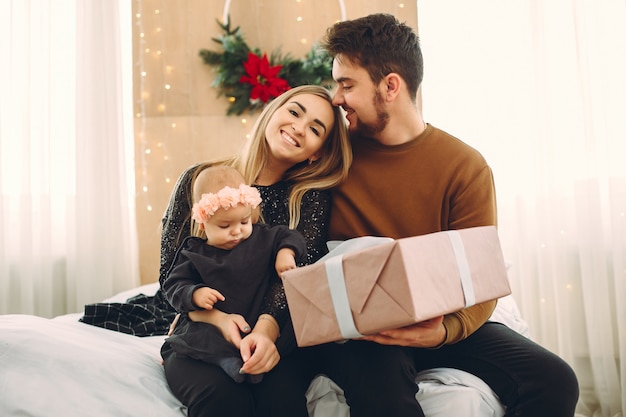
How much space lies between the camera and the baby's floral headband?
4.74 ft

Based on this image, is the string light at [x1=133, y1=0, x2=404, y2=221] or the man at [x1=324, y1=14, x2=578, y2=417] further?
the string light at [x1=133, y1=0, x2=404, y2=221]

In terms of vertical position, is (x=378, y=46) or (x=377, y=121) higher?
(x=378, y=46)

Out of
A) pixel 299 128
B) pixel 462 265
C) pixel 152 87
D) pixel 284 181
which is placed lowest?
pixel 462 265

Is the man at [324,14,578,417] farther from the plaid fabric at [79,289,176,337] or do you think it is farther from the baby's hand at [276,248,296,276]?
the plaid fabric at [79,289,176,337]

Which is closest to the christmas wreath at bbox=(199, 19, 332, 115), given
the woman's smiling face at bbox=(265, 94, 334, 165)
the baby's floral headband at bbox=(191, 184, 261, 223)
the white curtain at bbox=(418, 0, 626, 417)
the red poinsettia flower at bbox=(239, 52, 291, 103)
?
the red poinsettia flower at bbox=(239, 52, 291, 103)

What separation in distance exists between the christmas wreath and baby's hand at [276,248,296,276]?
6.06ft

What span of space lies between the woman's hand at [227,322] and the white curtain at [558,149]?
190 centimetres

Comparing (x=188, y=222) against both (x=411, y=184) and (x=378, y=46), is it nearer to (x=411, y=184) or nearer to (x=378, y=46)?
(x=411, y=184)

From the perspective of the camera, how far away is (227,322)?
4.66 ft

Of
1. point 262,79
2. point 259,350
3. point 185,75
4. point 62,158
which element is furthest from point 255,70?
point 259,350

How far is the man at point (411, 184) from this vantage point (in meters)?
1.49

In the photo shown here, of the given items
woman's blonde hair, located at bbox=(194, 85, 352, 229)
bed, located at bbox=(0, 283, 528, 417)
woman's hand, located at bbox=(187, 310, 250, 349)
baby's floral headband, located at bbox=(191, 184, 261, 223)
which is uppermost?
woman's blonde hair, located at bbox=(194, 85, 352, 229)

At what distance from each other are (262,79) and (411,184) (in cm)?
169

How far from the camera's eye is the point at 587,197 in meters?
2.78
